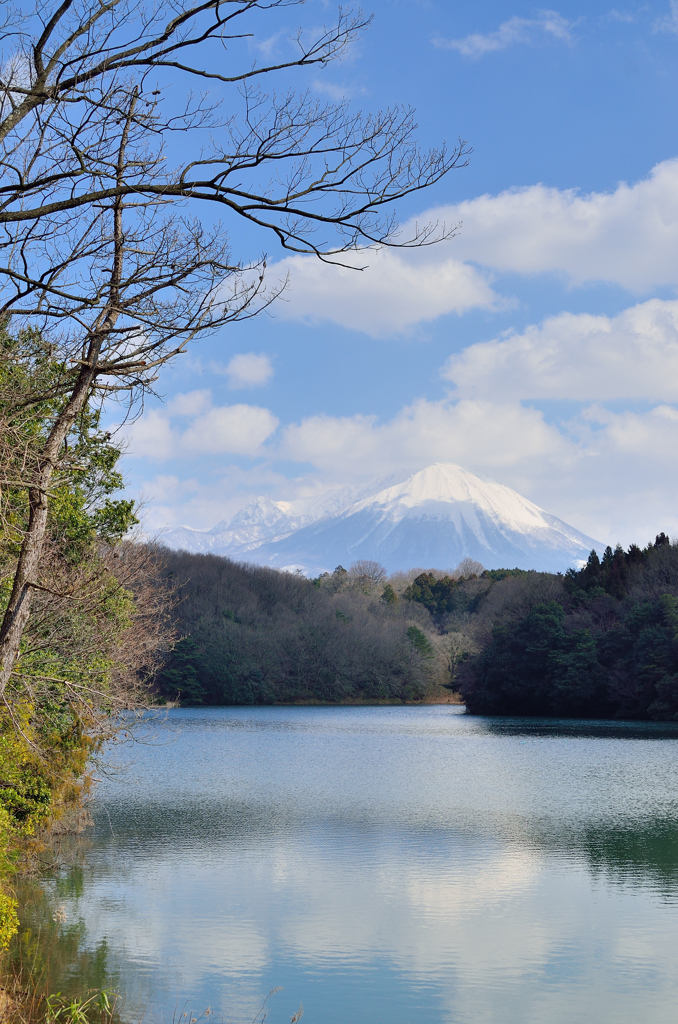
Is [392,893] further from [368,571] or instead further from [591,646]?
[368,571]

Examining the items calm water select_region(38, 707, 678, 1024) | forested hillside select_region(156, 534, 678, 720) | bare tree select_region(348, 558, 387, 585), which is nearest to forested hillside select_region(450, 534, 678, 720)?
forested hillside select_region(156, 534, 678, 720)

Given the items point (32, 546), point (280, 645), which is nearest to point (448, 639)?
point (280, 645)

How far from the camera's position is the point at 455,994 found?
28.9 feet

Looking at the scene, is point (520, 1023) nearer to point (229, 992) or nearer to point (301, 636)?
point (229, 992)

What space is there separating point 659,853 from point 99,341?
1333 cm

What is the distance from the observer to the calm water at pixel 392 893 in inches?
345

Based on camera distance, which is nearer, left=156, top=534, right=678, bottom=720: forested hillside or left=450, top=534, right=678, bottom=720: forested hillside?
left=450, top=534, right=678, bottom=720: forested hillside

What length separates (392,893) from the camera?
12.3 m

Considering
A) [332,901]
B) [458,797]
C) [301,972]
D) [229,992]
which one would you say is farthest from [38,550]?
[458,797]

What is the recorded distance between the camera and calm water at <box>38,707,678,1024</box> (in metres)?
8.77

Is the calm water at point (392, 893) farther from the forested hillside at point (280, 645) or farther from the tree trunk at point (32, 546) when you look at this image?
the forested hillside at point (280, 645)

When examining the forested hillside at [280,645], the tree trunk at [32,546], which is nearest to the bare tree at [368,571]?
the forested hillside at [280,645]

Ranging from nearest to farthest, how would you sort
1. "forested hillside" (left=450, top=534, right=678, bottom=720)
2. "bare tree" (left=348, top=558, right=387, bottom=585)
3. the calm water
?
Answer: the calm water → "forested hillside" (left=450, top=534, right=678, bottom=720) → "bare tree" (left=348, top=558, right=387, bottom=585)

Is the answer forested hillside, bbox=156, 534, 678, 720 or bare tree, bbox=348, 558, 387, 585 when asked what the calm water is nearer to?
forested hillside, bbox=156, 534, 678, 720
